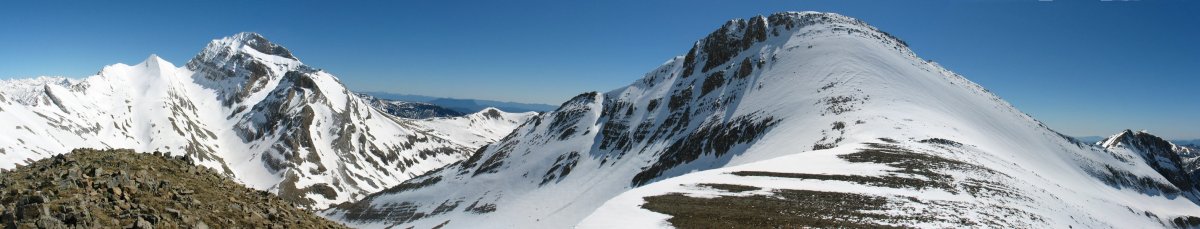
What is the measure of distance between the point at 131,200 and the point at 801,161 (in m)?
45.4

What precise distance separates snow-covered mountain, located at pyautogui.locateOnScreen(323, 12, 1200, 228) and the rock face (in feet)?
44.4

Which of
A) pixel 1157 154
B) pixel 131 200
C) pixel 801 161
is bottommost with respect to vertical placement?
pixel 131 200

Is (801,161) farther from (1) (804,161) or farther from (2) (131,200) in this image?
(2) (131,200)

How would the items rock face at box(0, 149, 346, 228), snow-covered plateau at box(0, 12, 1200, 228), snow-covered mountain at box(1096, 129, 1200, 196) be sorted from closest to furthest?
rock face at box(0, 149, 346, 228) < snow-covered plateau at box(0, 12, 1200, 228) < snow-covered mountain at box(1096, 129, 1200, 196)

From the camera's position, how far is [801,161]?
163 ft

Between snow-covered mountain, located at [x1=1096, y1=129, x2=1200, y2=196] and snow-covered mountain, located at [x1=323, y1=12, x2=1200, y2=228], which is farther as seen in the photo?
snow-covered mountain, located at [x1=1096, y1=129, x2=1200, y2=196]

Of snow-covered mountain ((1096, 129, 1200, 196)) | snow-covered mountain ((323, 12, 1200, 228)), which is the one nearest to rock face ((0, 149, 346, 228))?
snow-covered mountain ((323, 12, 1200, 228))

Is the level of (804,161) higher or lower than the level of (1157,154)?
lower

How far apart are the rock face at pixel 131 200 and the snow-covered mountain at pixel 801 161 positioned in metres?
13.5

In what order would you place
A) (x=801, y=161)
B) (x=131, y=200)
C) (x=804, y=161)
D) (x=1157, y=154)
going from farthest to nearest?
(x=1157, y=154) → (x=801, y=161) → (x=804, y=161) → (x=131, y=200)

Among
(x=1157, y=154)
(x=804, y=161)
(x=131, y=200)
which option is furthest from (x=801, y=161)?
(x=1157, y=154)

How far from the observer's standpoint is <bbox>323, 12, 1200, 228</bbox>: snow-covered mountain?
1240 inches

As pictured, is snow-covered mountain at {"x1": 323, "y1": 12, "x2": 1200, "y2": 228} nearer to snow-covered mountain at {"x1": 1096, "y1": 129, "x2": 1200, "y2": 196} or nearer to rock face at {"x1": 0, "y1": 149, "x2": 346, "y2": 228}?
snow-covered mountain at {"x1": 1096, "y1": 129, "x2": 1200, "y2": 196}

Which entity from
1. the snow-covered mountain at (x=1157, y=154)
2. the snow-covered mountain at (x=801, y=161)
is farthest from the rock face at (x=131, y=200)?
the snow-covered mountain at (x=1157, y=154)
